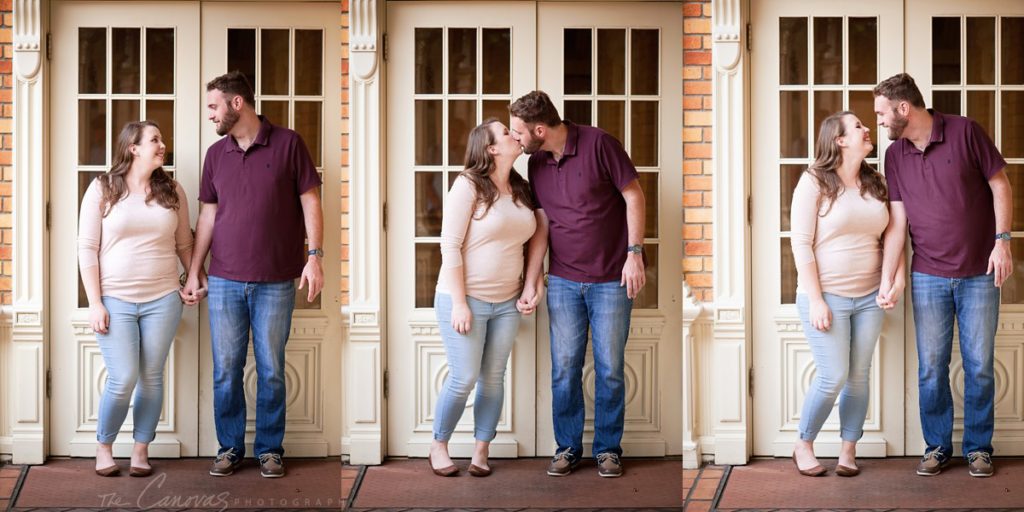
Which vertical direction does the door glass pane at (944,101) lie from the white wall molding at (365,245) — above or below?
above

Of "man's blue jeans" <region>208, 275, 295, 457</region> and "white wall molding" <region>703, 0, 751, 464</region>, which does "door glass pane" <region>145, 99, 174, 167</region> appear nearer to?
"man's blue jeans" <region>208, 275, 295, 457</region>

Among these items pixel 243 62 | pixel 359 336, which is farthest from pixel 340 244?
pixel 243 62

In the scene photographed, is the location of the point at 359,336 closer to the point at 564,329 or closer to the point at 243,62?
the point at 564,329

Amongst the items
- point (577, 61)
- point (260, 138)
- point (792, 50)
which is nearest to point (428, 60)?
point (577, 61)

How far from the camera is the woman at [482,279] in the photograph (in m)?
3.53

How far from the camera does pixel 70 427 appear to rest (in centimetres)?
380

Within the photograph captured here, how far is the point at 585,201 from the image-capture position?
3.59 m

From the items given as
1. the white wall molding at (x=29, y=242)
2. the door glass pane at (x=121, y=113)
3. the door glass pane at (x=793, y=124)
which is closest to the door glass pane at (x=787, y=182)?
the door glass pane at (x=793, y=124)

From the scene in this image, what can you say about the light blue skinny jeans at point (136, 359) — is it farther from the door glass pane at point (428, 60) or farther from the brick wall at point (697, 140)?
the brick wall at point (697, 140)

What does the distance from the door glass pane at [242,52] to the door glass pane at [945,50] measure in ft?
8.95

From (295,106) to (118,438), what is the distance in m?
1.49

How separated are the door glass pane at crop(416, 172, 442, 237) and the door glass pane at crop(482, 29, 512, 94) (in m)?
0.38

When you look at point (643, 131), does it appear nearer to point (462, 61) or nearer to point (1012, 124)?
point (462, 61)

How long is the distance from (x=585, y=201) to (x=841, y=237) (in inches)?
41.1
